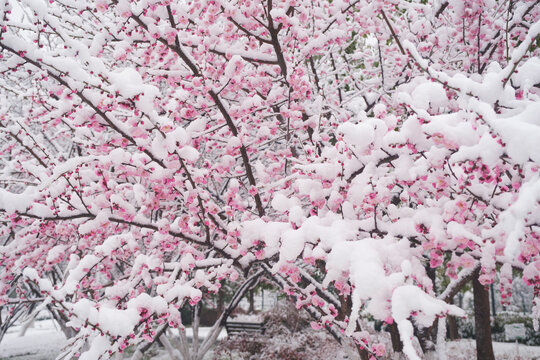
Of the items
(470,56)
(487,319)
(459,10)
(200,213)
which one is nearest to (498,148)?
(200,213)

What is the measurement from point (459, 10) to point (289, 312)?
9533 millimetres

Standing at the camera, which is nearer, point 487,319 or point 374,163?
point 374,163

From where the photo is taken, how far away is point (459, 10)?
3.98 m

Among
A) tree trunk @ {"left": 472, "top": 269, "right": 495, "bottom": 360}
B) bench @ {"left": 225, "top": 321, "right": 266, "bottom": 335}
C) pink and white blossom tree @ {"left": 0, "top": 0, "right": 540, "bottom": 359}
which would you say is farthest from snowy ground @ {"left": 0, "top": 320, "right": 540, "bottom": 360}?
pink and white blossom tree @ {"left": 0, "top": 0, "right": 540, "bottom": 359}

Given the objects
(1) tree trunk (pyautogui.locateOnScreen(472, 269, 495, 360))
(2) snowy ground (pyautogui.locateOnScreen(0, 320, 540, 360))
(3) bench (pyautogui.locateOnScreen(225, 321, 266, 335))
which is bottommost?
(2) snowy ground (pyautogui.locateOnScreen(0, 320, 540, 360))

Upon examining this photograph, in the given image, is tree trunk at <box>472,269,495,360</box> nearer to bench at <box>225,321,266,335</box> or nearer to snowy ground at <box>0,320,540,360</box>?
snowy ground at <box>0,320,540,360</box>

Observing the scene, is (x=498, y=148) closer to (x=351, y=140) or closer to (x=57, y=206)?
(x=351, y=140)

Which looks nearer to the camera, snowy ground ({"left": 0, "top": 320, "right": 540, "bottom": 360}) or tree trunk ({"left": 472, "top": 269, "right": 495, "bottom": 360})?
tree trunk ({"left": 472, "top": 269, "right": 495, "bottom": 360})

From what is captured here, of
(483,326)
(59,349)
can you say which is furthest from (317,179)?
(59,349)

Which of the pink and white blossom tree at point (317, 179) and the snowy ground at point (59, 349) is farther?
the snowy ground at point (59, 349)

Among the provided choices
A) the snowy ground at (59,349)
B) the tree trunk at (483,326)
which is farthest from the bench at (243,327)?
the tree trunk at (483,326)

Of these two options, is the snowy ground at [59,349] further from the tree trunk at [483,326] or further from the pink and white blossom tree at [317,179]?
the pink and white blossom tree at [317,179]

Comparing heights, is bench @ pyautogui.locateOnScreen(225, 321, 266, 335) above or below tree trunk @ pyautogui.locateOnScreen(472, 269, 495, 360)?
below

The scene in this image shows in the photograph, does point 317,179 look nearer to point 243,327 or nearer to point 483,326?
point 483,326
